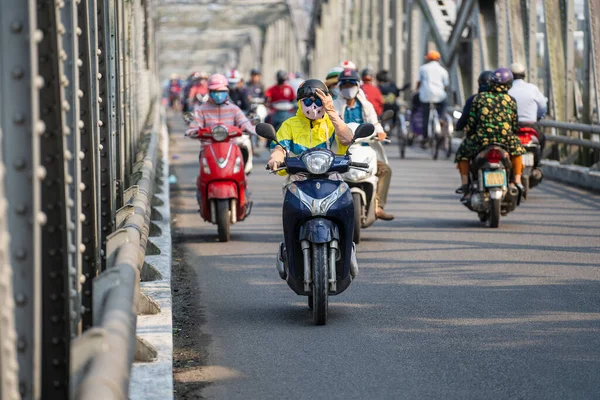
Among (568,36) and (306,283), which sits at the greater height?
(568,36)

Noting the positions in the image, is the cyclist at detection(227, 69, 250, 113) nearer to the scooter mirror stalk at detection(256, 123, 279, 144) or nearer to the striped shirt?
the striped shirt

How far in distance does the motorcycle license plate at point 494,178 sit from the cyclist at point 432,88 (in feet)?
37.3

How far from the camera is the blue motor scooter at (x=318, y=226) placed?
7879mm

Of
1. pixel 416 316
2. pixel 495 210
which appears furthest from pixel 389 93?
pixel 416 316

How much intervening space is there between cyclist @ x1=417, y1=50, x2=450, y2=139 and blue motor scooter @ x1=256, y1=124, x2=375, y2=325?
16.2 metres

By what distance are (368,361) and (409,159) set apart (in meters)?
17.9

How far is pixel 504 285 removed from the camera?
941cm

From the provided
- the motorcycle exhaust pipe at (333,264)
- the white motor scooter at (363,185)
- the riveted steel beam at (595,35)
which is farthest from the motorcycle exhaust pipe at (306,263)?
the riveted steel beam at (595,35)

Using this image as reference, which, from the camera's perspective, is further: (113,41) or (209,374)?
(113,41)

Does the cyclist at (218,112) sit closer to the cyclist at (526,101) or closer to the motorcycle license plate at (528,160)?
the motorcycle license plate at (528,160)

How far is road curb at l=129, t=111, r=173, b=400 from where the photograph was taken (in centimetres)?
582

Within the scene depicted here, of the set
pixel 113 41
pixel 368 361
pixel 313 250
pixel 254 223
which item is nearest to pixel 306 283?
Answer: pixel 313 250

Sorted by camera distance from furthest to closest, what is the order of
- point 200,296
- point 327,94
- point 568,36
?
point 568,36 → point 200,296 → point 327,94

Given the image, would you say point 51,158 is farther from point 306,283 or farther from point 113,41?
point 113,41
